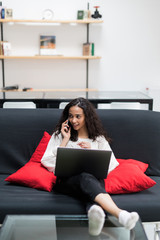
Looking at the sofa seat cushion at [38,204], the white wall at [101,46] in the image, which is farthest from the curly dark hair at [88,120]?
the white wall at [101,46]

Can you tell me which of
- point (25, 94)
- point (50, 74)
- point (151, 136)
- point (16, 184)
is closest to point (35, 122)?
point (16, 184)

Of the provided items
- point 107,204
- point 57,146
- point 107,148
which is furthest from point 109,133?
point 107,204

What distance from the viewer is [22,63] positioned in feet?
16.6

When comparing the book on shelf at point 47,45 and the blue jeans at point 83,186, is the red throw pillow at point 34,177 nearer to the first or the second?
the blue jeans at point 83,186

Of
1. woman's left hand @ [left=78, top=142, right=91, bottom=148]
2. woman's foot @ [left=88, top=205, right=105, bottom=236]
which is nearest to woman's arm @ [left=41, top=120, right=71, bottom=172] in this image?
woman's left hand @ [left=78, top=142, right=91, bottom=148]

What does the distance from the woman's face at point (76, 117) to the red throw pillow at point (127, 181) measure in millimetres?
425

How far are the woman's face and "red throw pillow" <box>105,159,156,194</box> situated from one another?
1.39 feet

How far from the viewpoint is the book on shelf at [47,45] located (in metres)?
4.94

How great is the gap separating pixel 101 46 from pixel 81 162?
357 centimetres

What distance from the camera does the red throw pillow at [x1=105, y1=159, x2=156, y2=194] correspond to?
6.48 ft

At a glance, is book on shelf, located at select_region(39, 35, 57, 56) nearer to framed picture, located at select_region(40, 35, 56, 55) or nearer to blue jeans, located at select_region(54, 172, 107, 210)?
framed picture, located at select_region(40, 35, 56, 55)

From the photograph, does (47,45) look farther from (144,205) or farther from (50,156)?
(144,205)

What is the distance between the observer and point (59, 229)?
151cm

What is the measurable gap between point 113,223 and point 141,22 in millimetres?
4260
